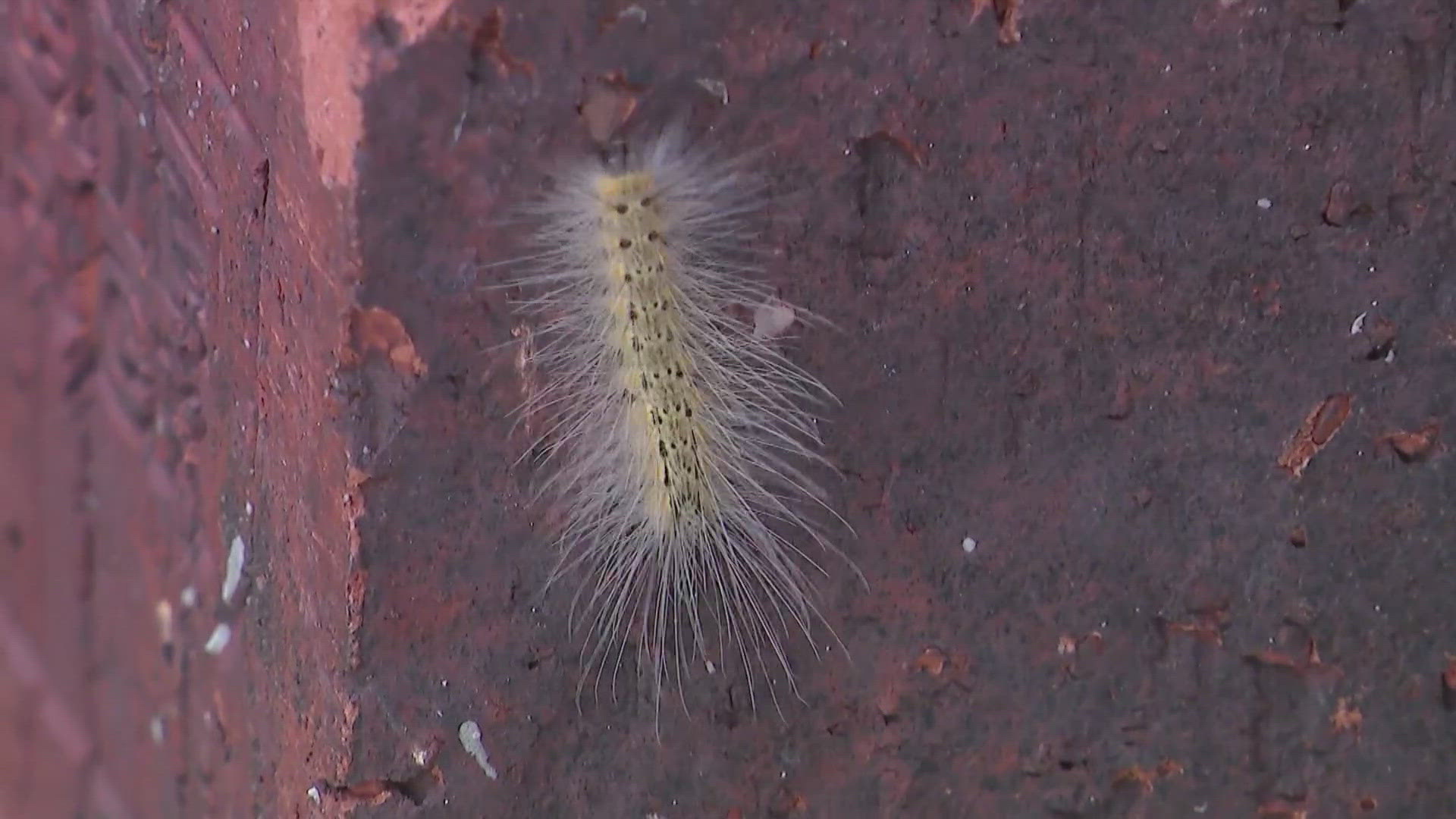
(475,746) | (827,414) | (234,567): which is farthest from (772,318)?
(234,567)

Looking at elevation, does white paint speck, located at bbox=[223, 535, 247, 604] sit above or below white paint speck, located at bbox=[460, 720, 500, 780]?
above

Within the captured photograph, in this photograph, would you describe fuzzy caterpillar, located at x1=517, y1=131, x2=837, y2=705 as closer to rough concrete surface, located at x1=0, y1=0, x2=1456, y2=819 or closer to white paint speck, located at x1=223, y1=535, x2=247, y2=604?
rough concrete surface, located at x1=0, y1=0, x2=1456, y2=819

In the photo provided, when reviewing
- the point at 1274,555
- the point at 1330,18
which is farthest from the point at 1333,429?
the point at 1330,18

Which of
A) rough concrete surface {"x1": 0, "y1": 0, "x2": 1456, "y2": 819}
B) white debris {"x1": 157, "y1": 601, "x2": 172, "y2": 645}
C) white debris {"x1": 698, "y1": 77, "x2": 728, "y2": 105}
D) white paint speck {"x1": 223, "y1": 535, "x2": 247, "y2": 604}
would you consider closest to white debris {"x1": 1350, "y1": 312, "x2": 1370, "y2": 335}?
rough concrete surface {"x1": 0, "y1": 0, "x2": 1456, "y2": 819}

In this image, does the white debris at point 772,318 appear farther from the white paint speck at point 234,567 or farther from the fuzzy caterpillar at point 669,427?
the white paint speck at point 234,567

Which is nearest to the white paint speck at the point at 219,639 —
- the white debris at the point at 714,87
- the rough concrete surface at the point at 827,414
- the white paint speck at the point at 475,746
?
the rough concrete surface at the point at 827,414

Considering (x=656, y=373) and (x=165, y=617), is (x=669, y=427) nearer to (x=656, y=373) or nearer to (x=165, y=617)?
(x=656, y=373)

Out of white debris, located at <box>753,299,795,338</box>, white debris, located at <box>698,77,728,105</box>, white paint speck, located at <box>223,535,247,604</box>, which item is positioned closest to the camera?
white debris, located at <box>698,77,728,105</box>
